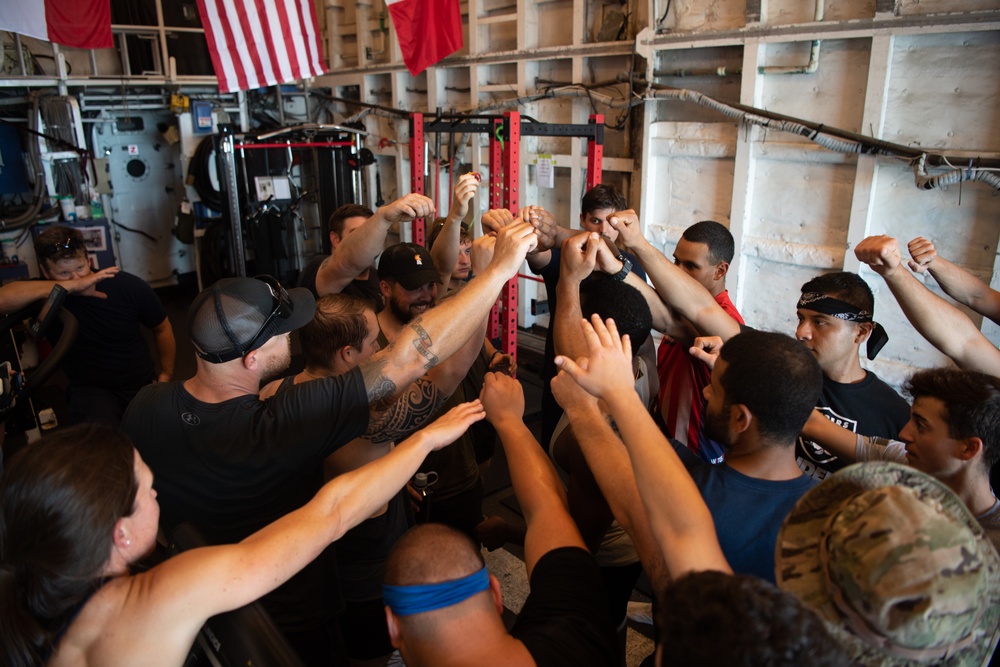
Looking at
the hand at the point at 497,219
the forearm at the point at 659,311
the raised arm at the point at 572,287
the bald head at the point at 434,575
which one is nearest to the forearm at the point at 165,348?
the hand at the point at 497,219

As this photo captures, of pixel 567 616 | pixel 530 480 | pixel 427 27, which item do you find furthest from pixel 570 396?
pixel 427 27

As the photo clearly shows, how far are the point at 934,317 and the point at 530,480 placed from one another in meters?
1.73

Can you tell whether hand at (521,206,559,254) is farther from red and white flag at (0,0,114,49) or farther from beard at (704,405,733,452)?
red and white flag at (0,0,114,49)

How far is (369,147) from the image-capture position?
29.5ft

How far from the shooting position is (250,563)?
1376 mm

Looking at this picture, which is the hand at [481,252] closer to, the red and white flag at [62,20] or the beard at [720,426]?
the beard at [720,426]

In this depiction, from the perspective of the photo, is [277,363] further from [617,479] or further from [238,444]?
[617,479]

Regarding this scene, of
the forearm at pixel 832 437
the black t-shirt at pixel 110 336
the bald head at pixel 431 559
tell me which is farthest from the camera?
the black t-shirt at pixel 110 336

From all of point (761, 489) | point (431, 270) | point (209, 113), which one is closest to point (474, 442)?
point (431, 270)

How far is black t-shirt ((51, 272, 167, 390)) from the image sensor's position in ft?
13.0

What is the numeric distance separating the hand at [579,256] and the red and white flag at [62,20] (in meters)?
6.34

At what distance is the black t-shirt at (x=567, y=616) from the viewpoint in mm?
1311

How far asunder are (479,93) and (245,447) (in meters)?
6.02

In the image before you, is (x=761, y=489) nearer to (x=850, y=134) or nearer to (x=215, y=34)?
(x=850, y=134)
